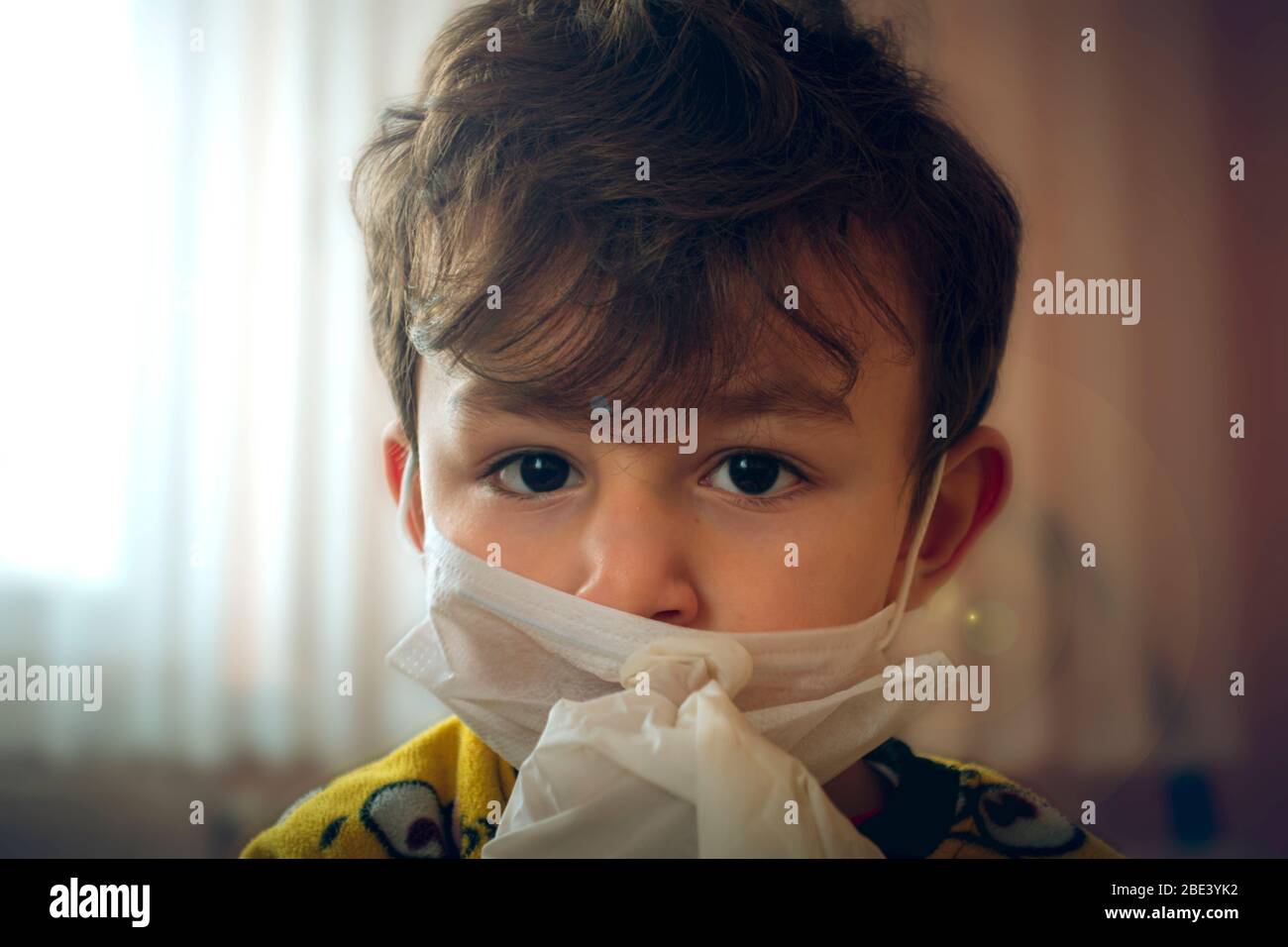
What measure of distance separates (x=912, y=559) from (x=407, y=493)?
0.45 metres

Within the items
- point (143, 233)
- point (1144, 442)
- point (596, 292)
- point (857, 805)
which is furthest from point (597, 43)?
point (857, 805)

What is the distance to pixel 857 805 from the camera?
93cm

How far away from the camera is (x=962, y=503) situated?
904 mm

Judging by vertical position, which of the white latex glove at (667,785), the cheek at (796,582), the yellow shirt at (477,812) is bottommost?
the yellow shirt at (477,812)

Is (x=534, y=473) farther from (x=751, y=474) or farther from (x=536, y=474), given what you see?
(x=751, y=474)

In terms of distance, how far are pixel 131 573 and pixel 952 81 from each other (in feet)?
2.91

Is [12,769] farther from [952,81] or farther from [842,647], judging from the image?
[952,81]

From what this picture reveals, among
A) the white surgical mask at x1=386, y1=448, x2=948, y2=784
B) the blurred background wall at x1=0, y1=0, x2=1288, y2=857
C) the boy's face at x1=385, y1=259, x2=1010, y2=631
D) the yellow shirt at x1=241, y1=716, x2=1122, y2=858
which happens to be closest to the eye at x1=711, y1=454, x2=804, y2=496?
the boy's face at x1=385, y1=259, x2=1010, y2=631

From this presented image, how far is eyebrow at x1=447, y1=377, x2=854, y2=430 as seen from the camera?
774mm

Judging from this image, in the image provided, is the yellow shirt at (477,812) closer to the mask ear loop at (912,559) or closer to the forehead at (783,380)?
the mask ear loop at (912,559)

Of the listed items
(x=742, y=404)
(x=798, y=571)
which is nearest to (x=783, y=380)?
(x=742, y=404)

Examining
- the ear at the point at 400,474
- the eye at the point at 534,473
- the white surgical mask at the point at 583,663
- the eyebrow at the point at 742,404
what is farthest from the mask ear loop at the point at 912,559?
the ear at the point at 400,474

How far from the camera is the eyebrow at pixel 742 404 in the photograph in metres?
0.77

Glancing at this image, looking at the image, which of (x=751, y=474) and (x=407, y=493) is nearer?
(x=751, y=474)
